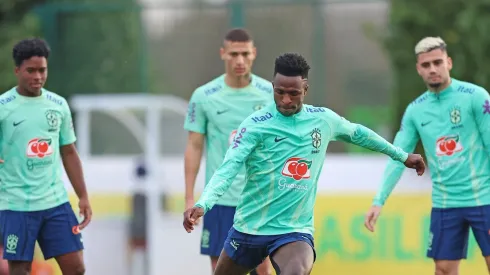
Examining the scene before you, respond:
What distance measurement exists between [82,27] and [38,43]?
25.2 ft

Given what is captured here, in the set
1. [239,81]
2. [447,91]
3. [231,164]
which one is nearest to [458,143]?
[447,91]

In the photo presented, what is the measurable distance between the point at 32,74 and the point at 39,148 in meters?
0.59

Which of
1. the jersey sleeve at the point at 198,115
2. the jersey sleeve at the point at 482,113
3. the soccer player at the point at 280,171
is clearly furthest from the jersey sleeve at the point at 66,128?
the jersey sleeve at the point at 482,113

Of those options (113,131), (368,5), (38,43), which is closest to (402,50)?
(368,5)

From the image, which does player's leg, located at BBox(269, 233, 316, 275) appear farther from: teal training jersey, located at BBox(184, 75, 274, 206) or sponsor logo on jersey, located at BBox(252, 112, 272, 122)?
teal training jersey, located at BBox(184, 75, 274, 206)

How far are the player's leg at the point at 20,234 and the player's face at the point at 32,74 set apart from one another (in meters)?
1.00

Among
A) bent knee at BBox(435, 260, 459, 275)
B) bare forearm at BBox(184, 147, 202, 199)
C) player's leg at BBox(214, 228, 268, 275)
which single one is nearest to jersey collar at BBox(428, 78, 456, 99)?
bent knee at BBox(435, 260, 459, 275)

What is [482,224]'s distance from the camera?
390 inches

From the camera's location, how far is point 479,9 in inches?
596

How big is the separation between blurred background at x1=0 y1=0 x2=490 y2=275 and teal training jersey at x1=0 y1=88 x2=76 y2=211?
5038 mm

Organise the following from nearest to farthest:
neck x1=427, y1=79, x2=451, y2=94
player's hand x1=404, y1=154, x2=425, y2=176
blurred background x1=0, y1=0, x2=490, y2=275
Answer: player's hand x1=404, y1=154, x2=425, y2=176, neck x1=427, y1=79, x2=451, y2=94, blurred background x1=0, y1=0, x2=490, y2=275

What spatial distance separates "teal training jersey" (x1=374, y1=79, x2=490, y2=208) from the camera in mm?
9859

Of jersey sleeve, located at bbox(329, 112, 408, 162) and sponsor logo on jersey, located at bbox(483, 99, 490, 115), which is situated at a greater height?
sponsor logo on jersey, located at bbox(483, 99, 490, 115)

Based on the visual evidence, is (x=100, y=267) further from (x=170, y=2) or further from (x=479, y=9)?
(x=479, y=9)
